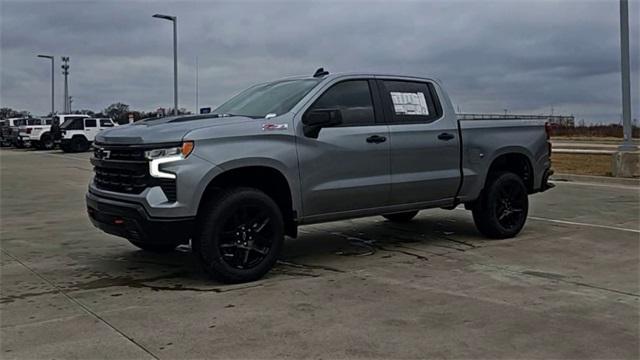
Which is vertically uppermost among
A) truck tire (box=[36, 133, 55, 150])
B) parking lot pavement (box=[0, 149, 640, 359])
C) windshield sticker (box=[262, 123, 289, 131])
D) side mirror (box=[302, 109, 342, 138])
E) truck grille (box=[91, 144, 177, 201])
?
truck tire (box=[36, 133, 55, 150])

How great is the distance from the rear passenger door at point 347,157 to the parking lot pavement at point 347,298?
712 mm

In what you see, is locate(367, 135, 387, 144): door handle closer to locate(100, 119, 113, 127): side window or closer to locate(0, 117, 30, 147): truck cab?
locate(100, 119, 113, 127): side window

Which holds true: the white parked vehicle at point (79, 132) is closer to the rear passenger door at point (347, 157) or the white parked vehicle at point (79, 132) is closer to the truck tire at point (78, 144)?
the truck tire at point (78, 144)

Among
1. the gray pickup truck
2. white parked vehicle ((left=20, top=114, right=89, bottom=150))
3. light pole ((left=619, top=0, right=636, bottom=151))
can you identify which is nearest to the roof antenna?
the gray pickup truck

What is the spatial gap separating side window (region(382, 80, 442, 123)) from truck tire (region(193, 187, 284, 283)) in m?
1.96

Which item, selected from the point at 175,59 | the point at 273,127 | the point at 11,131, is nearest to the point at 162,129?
the point at 273,127

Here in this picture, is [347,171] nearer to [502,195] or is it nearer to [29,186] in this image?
[502,195]

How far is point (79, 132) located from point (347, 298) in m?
33.8

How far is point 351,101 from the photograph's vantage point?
23.0 feet

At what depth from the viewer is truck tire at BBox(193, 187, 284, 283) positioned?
5.79 m

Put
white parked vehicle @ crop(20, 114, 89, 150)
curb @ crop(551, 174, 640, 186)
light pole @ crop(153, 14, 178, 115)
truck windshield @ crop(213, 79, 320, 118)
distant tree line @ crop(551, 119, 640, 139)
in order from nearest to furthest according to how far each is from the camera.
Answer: truck windshield @ crop(213, 79, 320, 118) < curb @ crop(551, 174, 640, 186) < light pole @ crop(153, 14, 178, 115) < white parked vehicle @ crop(20, 114, 89, 150) < distant tree line @ crop(551, 119, 640, 139)

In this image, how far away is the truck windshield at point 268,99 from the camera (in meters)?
6.68

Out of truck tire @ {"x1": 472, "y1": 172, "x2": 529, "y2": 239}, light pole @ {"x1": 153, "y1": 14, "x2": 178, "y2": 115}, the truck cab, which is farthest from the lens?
the truck cab

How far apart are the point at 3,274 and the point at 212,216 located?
2439 mm
